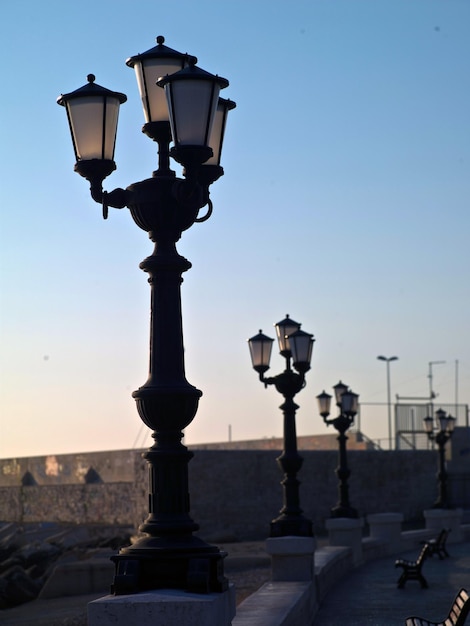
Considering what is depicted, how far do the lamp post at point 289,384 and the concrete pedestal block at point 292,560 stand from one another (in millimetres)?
1207

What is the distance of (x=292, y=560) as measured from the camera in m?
14.3

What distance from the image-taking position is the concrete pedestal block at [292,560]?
14.2 metres

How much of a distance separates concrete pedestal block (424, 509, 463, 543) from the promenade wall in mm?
8610

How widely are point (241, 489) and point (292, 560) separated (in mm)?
28248

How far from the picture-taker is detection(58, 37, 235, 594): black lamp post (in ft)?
21.7

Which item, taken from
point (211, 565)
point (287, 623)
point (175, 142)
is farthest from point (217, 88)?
point (287, 623)

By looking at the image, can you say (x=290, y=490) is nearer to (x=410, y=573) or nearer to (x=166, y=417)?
(x=410, y=573)

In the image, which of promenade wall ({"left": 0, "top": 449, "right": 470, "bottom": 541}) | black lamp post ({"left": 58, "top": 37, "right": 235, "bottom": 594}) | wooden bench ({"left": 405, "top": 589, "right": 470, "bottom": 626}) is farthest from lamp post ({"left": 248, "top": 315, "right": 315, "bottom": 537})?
promenade wall ({"left": 0, "top": 449, "right": 470, "bottom": 541})

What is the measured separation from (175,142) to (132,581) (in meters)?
2.60

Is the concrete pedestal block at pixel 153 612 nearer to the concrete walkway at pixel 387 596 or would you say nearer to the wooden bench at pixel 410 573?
the concrete walkway at pixel 387 596

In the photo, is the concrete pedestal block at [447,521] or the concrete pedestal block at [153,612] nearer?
the concrete pedestal block at [153,612]

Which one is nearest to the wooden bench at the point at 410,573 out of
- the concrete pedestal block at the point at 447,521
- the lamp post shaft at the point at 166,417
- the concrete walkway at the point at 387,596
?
the concrete walkway at the point at 387,596

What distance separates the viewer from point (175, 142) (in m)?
6.66

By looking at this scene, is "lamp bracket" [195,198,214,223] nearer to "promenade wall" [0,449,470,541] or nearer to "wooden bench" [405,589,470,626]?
"wooden bench" [405,589,470,626]
